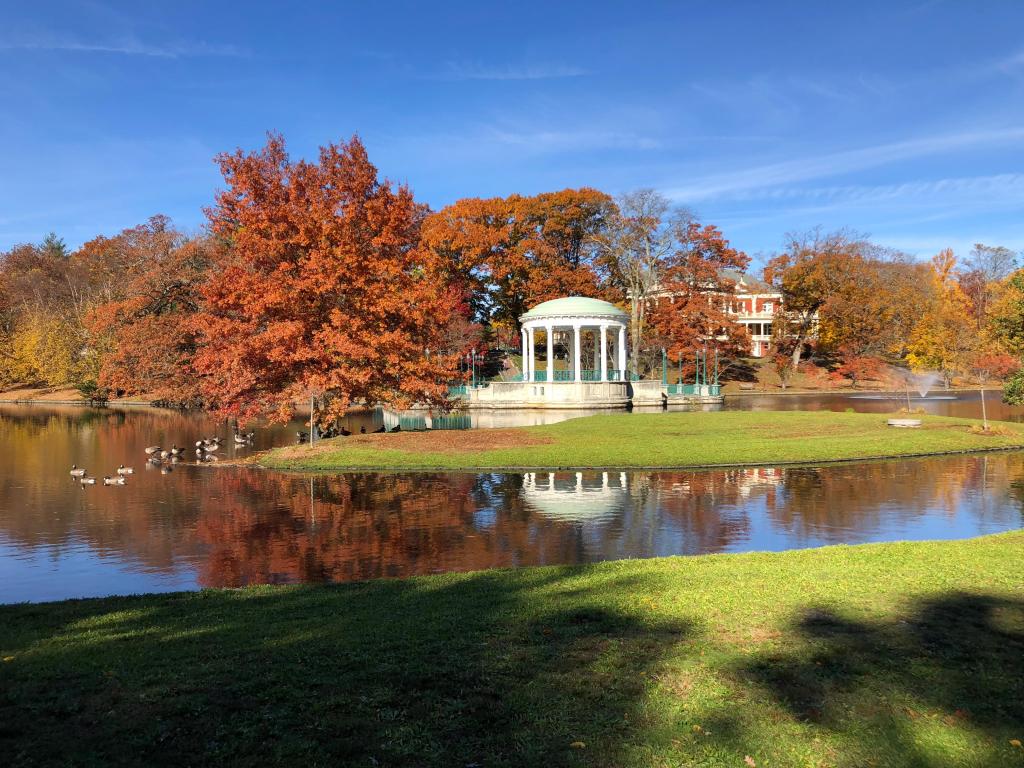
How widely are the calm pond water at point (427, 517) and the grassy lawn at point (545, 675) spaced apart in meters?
3.44

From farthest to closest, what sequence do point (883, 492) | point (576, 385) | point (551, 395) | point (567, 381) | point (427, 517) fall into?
1. point (567, 381)
2. point (551, 395)
3. point (576, 385)
4. point (883, 492)
5. point (427, 517)

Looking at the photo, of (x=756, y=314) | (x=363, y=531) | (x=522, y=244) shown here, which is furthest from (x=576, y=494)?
(x=756, y=314)

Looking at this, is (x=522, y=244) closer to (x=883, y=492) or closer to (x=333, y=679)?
(x=883, y=492)

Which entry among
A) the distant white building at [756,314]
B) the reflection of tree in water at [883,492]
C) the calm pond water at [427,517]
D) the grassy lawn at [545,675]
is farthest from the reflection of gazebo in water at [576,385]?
the grassy lawn at [545,675]

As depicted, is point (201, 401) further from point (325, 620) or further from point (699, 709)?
point (699, 709)

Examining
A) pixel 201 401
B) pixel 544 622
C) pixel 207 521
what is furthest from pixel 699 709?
pixel 201 401

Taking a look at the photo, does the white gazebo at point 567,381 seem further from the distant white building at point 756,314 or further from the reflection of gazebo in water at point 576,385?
the distant white building at point 756,314

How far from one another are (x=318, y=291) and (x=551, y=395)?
81.2 ft

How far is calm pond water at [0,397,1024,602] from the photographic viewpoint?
484 inches

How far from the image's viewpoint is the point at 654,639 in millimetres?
6613

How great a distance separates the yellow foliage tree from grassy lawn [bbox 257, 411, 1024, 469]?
46146 millimetres

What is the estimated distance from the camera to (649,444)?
86.3 ft

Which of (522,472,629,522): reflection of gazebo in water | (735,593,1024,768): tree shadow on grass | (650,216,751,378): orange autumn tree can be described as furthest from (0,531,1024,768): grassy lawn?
(650,216,751,378): orange autumn tree

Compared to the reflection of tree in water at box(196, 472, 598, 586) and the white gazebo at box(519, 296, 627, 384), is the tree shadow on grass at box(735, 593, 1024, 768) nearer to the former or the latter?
the reflection of tree in water at box(196, 472, 598, 586)
